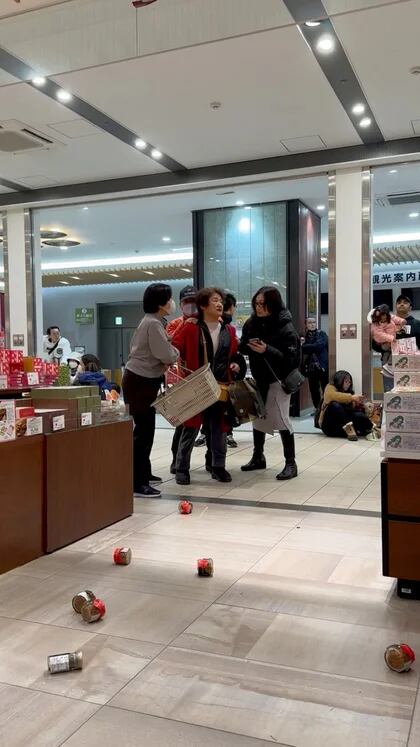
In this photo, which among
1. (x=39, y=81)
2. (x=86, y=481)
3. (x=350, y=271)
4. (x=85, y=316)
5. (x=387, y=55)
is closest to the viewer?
(x=86, y=481)

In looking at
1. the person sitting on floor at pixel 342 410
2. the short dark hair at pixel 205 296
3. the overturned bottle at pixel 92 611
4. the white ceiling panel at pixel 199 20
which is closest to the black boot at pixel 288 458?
the short dark hair at pixel 205 296

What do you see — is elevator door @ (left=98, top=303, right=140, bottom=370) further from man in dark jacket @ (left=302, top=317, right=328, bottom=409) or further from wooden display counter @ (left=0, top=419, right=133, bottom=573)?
wooden display counter @ (left=0, top=419, right=133, bottom=573)

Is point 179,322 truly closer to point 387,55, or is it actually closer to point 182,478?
point 182,478

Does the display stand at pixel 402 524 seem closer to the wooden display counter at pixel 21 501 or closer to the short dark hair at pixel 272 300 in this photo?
the wooden display counter at pixel 21 501

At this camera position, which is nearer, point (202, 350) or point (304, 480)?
point (202, 350)

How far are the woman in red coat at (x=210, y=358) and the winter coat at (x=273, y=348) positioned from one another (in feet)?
0.51

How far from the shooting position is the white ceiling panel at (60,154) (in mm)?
6121

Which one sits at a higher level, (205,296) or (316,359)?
(205,296)

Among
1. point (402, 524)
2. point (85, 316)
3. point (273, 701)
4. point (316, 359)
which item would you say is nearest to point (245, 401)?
point (402, 524)

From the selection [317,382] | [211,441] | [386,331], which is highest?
[386,331]

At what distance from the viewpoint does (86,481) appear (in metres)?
3.39

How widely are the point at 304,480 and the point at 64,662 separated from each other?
10.5 ft

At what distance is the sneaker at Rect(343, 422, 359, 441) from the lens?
734 cm

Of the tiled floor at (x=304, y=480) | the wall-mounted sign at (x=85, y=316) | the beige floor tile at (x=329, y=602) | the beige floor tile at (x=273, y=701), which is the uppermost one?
the wall-mounted sign at (x=85, y=316)
